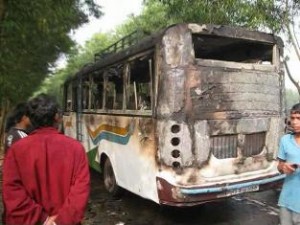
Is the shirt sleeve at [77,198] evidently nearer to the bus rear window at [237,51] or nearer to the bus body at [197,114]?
the bus body at [197,114]

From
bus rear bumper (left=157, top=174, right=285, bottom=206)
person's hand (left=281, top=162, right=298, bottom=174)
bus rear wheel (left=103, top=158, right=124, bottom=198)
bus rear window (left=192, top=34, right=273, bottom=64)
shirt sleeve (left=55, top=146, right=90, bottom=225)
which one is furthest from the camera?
bus rear wheel (left=103, top=158, right=124, bottom=198)

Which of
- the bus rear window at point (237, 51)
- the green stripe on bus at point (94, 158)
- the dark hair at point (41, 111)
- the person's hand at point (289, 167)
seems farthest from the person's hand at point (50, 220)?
the green stripe on bus at point (94, 158)

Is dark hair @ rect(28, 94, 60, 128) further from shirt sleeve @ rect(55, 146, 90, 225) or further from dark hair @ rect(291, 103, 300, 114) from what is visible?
dark hair @ rect(291, 103, 300, 114)

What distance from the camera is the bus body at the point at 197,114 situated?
5656mm

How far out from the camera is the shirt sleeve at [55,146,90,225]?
117 inches

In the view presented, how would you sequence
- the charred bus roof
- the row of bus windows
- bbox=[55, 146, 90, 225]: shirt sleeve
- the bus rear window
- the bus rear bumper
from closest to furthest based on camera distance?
bbox=[55, 146, 90, 225]: shirt sleeve → the bus rear bumper → the charred bus roof → the row of bus windows → the bus rear window

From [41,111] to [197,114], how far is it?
118 inches

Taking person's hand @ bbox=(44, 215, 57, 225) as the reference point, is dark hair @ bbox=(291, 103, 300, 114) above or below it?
above

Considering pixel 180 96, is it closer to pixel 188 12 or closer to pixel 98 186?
pixel 98 186

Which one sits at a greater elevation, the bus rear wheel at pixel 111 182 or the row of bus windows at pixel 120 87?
the row of bus windows at pixel 120 87

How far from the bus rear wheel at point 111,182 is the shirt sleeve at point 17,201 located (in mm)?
4685

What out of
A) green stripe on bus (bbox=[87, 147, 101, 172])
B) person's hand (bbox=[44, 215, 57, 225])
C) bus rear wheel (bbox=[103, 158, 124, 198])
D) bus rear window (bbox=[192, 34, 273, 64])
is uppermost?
bus rear window (bbox=[192, 34, 273, 64])

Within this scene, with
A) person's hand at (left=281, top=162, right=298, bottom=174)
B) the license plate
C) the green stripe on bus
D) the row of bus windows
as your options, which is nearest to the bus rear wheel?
the green stripe on bus

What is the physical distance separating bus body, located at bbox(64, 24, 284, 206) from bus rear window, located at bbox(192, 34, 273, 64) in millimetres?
15
